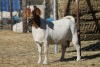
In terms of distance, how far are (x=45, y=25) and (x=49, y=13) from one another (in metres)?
15.9

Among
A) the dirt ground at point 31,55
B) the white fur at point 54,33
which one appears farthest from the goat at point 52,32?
the dirt ground at point 31,55

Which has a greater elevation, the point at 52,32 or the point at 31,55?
the point at 52,32

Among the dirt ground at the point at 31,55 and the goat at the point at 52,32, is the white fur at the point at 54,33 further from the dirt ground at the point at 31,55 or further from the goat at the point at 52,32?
the dirt ground at the point at 31,55

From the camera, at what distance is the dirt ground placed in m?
10.6

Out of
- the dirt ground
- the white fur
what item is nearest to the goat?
the white fur

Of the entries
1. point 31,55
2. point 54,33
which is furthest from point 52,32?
point 31,55

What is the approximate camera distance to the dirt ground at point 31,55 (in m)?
10.6

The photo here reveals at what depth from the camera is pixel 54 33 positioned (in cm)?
1057

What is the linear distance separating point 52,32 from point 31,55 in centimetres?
217

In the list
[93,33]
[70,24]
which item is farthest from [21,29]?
[70,24]

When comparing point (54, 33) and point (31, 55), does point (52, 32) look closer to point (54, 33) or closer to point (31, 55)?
point (54, 33)

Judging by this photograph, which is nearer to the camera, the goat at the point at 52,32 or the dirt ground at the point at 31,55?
the goat at the point at 52,32

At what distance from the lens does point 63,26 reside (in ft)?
35.3

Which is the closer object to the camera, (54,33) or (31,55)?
(54,33)
